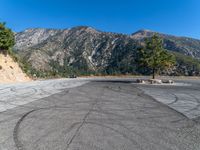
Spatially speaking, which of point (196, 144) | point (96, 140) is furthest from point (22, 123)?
point (196, 144)

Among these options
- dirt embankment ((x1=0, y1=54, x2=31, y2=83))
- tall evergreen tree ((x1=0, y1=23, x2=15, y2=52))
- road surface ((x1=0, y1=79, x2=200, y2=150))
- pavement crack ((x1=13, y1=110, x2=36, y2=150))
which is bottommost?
road surface ((x1=0, y1=79, x2=200, y2=150))

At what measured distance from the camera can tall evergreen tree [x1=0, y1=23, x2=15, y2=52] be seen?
4822 cm

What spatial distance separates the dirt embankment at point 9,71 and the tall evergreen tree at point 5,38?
2.14 m

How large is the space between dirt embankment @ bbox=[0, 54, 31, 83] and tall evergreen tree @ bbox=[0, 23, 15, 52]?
214 cm

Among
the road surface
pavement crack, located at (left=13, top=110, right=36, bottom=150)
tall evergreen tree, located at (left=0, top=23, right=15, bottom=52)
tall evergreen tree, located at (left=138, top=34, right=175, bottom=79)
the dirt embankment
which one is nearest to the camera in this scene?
pavement crack, located at (left=13, top=110, right=36, bottom=150)

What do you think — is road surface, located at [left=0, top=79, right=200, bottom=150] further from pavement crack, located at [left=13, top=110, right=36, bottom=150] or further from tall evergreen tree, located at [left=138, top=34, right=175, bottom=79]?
tall evergreen tree, located at [left=138, top=34, right=175, bottom=79]

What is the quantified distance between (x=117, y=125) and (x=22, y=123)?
398 cm

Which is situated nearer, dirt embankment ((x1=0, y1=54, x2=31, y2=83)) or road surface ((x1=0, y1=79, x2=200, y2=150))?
road surface ((x1=0, y1=79, x2=200, y2=150))

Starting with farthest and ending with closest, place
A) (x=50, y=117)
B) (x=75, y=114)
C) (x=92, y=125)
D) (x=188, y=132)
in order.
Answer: (x=75, y=114) < (x=50, y=117) < (x=92, y=125) < (x=188, y=132)

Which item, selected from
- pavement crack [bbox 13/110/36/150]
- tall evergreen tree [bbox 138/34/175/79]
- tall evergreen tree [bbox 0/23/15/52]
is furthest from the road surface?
tall evergreen tree [bbox 0/23/15/52]

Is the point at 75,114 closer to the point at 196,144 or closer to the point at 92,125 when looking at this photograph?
the point at 92,125

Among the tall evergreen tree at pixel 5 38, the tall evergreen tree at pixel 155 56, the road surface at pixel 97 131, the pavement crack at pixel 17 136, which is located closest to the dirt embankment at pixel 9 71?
the tall evergreen tree at pixel 5 38

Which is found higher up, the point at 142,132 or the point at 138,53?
the point at 138,53

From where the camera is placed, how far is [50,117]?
996 cm
